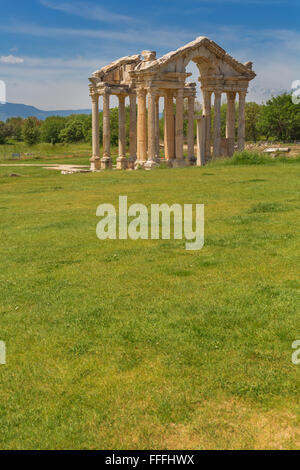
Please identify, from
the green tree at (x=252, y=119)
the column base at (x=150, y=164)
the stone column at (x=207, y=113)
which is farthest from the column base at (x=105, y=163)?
the green tree at (x=252, y=119)

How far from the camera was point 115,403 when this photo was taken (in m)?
4.82

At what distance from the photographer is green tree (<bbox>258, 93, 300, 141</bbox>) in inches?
2835

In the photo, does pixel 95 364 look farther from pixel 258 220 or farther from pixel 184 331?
pixel 258 220

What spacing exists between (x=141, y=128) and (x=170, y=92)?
3.51 m

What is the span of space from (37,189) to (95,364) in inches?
716

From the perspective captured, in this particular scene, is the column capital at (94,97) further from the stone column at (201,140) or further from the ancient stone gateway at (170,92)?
the stone column at (201,140)

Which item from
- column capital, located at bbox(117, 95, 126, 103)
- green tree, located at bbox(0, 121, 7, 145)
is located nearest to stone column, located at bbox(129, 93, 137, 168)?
column capital, located at bbox(117, 95, 126, 103)

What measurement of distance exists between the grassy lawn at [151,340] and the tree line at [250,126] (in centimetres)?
4690

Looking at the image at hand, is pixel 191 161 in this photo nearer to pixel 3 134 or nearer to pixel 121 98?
pixel 121 98

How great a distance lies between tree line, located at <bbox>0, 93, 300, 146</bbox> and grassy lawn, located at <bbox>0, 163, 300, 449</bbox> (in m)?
46.9

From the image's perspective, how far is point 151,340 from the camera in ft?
20.1

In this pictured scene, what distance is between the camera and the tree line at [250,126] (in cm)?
7400

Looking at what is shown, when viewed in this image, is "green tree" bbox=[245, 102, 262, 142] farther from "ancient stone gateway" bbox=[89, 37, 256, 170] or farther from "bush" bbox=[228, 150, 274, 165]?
"bush" bbox=[228, 150, 274, 165]

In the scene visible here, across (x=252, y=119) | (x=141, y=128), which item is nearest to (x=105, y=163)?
(x=141, y=128)
